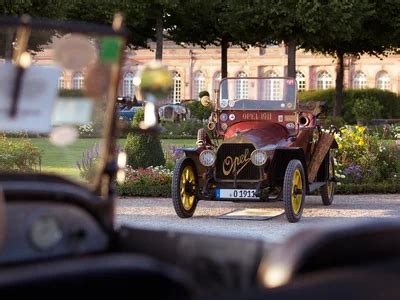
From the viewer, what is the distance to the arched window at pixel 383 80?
76.0 m

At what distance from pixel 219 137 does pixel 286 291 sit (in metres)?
11.9

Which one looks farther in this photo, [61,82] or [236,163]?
[236,163]

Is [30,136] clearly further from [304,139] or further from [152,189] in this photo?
[152,189]

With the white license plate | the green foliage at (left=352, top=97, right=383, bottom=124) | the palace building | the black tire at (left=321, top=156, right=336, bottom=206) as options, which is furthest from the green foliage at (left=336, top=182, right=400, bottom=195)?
the palace building

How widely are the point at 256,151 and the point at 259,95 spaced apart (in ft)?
5.02

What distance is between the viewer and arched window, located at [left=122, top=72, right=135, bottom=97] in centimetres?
380

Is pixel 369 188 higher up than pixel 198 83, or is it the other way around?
pixel 198 83

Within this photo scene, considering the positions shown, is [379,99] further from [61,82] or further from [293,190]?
[61,82]

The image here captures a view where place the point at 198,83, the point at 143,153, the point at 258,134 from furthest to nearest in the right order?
the point at 198,83, the point at 143,153, the point at 258,134

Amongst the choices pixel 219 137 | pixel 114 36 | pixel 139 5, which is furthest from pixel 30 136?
pixel 139 5

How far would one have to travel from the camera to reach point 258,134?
13.5m

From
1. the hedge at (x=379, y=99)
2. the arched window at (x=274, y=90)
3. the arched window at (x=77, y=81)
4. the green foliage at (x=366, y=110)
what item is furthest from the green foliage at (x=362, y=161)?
the hedge at (x=379, y=99)

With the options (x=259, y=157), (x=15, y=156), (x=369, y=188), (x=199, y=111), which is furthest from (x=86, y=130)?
(x=199, y=111)

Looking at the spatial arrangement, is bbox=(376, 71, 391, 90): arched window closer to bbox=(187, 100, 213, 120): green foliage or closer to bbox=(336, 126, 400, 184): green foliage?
bbox=(187, 100, 213, 120): green foliage
